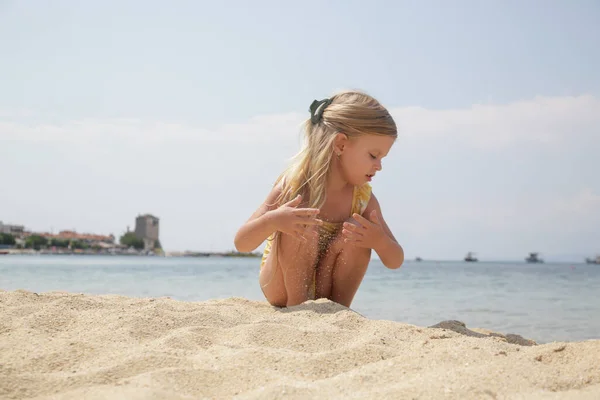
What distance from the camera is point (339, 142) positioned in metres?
3.01

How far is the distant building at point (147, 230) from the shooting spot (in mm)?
83438

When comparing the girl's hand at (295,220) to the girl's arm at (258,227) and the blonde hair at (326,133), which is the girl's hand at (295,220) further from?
the blonde hair at (326,133)

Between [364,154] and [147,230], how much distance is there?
279 ft

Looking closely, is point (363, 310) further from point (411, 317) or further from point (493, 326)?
point (493, 326)

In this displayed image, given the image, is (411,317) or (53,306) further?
(411,317)

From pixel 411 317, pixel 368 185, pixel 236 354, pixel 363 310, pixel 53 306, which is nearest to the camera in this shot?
pixel 236 354

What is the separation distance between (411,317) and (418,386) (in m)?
3.81

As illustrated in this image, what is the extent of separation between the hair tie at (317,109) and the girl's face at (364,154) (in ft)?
0.84

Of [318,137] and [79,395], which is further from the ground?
[318,137]

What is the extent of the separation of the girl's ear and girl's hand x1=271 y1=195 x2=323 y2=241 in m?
0.50

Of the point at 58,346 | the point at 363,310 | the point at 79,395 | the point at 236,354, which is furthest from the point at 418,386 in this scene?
the point at 363,310

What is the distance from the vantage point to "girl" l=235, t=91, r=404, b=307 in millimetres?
2887

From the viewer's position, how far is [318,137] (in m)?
3.09

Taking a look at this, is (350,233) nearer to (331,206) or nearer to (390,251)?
(390,251)
